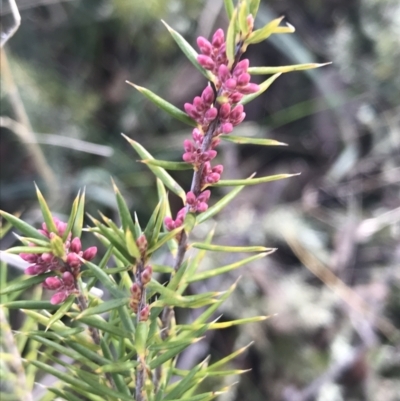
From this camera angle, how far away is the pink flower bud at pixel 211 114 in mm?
197

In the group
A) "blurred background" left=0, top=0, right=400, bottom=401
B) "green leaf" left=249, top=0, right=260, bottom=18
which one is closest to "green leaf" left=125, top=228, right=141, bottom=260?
"green leaf" left=249, top=0, right=260, bottom=18

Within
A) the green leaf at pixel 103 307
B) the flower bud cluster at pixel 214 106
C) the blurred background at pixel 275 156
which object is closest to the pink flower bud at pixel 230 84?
the flower bud cluster at pixel 214 106

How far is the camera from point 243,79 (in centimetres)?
19

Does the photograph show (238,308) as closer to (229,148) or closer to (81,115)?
(229,148)

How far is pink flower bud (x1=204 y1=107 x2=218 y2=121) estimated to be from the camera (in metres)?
0.20

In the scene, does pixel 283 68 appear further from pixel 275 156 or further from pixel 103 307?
pixel 275 156

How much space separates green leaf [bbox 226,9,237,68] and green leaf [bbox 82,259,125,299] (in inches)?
4.1

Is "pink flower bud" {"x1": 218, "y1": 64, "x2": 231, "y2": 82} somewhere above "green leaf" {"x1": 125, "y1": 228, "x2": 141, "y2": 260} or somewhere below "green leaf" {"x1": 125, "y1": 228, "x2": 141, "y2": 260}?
above

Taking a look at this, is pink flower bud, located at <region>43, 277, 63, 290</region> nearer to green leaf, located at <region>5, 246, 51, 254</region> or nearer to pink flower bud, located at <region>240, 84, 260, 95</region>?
green leaf, located at <region>5, 246, 51, 254</region>

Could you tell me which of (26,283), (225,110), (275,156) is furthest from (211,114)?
(275,156)

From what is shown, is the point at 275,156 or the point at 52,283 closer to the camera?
the point at 52,283

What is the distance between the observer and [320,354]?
0.75 metres

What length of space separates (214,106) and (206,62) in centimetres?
2

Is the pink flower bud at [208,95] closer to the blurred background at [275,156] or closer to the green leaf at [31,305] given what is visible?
the green leaf at [31,305]
